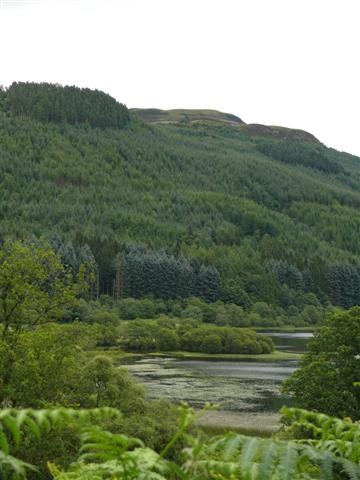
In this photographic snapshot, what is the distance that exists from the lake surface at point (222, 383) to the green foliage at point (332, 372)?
550 cm

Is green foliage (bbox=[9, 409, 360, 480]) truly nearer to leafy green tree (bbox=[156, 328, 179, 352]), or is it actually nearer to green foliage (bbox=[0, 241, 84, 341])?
green foliage (bbox=[0, 241, 84, 341])

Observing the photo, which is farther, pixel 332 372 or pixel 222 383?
pixel 222 383

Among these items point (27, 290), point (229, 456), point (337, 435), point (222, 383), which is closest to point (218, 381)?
point (222, 383)

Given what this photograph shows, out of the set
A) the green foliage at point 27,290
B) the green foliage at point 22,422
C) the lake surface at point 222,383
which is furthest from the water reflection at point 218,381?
the green foliage at point 22,422

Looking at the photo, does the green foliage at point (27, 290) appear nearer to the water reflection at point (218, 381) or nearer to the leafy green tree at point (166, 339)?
the water reflection at point (218, 381)

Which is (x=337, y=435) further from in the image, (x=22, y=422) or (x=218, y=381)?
(x=218, y=381)

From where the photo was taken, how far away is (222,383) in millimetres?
70438

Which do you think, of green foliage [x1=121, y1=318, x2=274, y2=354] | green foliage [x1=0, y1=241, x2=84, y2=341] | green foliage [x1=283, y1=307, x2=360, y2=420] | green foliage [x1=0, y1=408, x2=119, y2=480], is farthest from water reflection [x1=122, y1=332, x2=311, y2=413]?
green foliage [x1=0, y1=408, x2=119, y2=480]

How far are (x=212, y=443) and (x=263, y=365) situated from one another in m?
88.5

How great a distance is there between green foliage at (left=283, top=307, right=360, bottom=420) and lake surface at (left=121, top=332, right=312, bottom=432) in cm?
550

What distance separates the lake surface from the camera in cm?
5538

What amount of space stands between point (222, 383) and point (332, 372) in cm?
3337

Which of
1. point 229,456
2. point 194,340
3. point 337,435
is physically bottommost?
point 194,340

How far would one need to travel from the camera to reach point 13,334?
97.8 feet
